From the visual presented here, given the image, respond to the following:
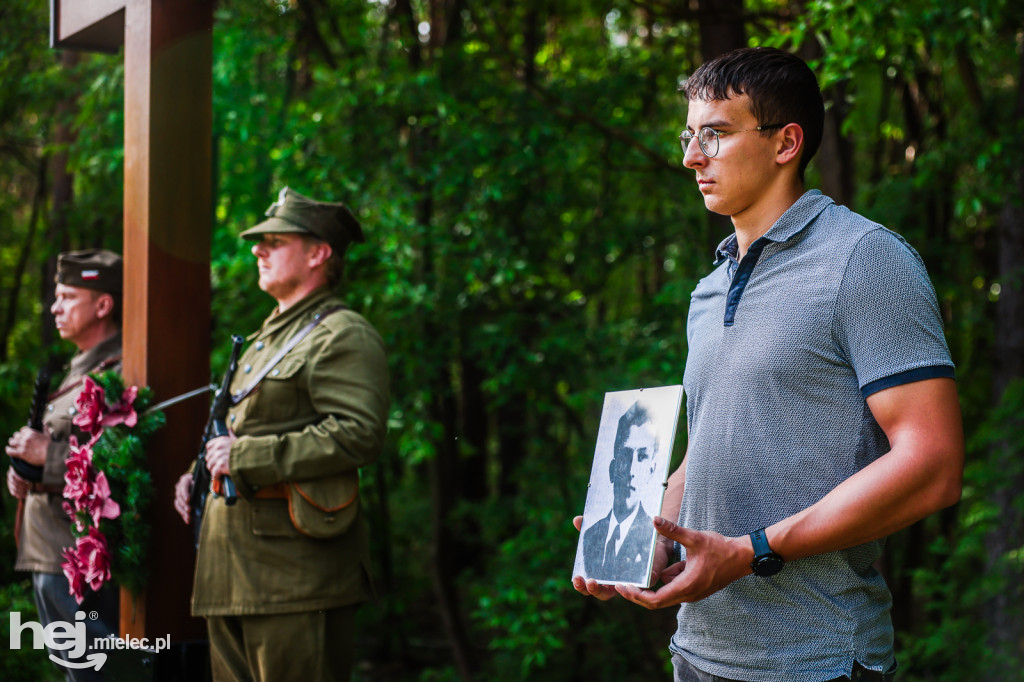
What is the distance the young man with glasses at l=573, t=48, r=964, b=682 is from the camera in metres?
1.38

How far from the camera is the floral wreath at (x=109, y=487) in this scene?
309 cm

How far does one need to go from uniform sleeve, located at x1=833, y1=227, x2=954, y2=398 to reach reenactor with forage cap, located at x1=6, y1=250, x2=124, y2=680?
2804 mm

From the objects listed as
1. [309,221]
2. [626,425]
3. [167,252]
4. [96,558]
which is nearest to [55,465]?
[96,558]

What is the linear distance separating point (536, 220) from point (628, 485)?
437 cm

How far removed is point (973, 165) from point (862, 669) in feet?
14.4

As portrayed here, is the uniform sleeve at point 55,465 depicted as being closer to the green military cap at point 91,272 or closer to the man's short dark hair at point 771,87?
the green military cap at point 91,272

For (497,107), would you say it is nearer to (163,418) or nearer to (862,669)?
(163,418)

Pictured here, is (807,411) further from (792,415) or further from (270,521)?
(270,521)

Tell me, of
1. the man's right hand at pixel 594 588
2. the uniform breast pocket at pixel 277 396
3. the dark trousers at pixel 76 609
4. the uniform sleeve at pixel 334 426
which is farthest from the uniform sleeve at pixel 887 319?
the dark trousers at pixel 76 609

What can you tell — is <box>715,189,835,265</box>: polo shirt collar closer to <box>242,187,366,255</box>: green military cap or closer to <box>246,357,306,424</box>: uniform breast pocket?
<box>246,357,306,424</box>: uniform breast pocket

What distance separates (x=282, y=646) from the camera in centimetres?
282

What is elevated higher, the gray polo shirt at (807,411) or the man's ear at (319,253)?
the man's ear at (319,253)

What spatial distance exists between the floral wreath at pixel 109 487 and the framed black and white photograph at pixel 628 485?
6.77 ft

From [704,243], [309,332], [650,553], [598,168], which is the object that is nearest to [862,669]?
[650,553]
